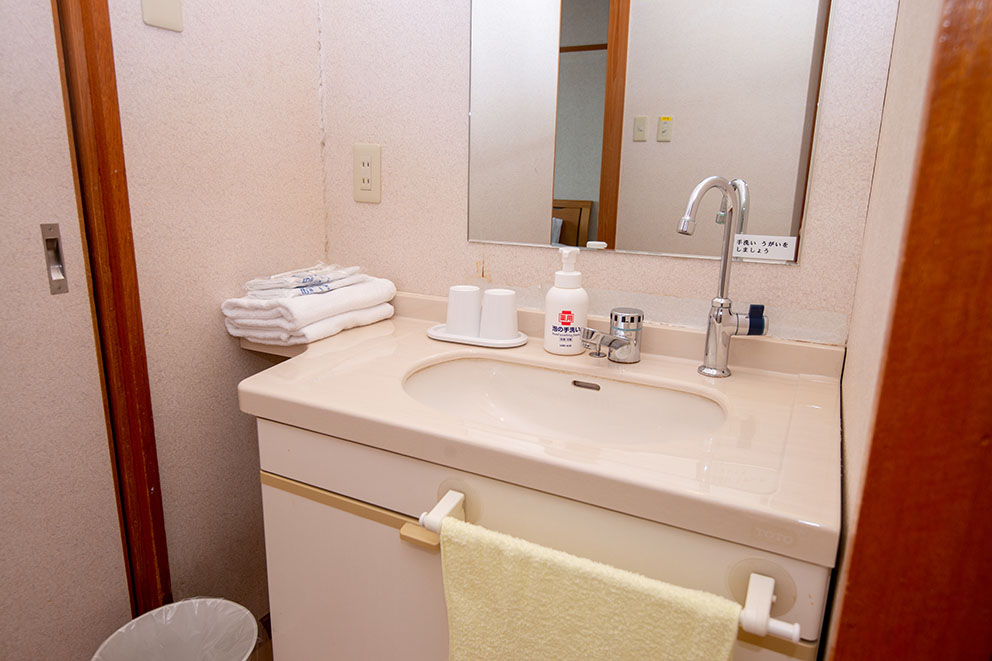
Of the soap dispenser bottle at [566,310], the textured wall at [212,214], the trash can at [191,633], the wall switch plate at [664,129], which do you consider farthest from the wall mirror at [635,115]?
the trash can at [191,633]

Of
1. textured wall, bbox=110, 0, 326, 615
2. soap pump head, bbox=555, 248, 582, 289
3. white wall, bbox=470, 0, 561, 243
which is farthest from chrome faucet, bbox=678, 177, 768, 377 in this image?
textured wall, bbox=110, 0, 326, 615

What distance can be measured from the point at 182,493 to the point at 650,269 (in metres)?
0.96

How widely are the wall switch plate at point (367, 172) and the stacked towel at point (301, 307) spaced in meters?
0.18

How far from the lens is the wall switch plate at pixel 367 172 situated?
124cm

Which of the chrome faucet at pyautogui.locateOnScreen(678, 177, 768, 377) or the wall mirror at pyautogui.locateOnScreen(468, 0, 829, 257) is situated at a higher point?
the wall mirror at pyautogui.locateOnScreen(468, 0, 829, 257)

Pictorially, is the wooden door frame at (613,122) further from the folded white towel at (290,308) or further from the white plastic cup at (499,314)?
the folded white towel at (290,308)

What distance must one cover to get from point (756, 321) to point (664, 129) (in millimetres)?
357

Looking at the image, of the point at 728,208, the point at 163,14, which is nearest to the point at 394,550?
the point at 728,208

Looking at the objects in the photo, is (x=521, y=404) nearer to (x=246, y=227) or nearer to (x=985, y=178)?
(x=246, y=227)

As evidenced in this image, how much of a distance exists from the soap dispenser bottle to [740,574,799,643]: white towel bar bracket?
528 millimetres

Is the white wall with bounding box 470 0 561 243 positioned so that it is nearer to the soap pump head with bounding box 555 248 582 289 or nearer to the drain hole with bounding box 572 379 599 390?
the soap pump head with bounding box 555 248 582 289

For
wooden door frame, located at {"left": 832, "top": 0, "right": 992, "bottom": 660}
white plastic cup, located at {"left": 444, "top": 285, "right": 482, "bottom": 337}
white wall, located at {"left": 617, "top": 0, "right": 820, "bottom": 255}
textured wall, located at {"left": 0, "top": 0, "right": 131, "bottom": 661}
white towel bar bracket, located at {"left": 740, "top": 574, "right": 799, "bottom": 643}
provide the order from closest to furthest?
wooden door frame, located at {"left": 832, "top": 0, "right": 992, "bottom": 660} < white towel bar bracket, located at {"left": 740, "top": 574, "right": 799, "bottom": 643} < textured wall, located at {"left": 0, "top": 0, "right": 131, "bottom": 661} < white wall, located at {"left": 617, "top": 0, "right": 820, "bottom": 255} < white plastic cup, located at {"left": 444, "top": 285, "right": 482, "bottom": 337}

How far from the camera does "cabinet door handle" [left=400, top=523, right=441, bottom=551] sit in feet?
2.37

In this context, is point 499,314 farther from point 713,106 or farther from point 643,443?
point 713,106
